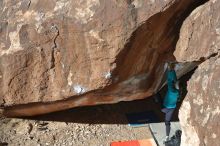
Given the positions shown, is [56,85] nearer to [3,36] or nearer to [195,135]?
[3,36]

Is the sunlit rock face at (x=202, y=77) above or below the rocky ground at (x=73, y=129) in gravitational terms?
above

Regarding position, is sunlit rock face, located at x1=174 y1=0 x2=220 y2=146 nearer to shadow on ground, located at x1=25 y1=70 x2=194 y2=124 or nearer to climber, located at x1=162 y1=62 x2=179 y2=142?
climber, located at x1=162 y1=62 x2=179 y2=142

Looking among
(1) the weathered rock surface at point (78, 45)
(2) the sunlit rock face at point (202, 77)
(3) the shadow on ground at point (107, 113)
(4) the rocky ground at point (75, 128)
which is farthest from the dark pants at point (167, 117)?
(2) the sunlit rock face at point (202, 77)

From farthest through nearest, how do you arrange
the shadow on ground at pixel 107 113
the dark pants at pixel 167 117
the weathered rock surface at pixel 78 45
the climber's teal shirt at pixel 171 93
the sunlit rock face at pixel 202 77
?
1. the shadow on ground at pixel 107 113
2. the dark pants at pixel 167 117
3. the climber's teal shirt at pixel 171 93
4. the weathered rock surface at pixel 78 45
5. the sunlit rock face at pixel 202 77

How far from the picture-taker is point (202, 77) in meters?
4.84

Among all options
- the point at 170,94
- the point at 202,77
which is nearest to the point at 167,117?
the point at 170,94

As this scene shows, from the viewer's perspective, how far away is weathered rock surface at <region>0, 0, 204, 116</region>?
5.58m

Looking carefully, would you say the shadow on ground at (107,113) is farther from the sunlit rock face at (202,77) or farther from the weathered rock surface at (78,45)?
the sunlit rock face at (202,77)

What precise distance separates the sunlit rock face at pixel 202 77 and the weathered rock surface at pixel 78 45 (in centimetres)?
36

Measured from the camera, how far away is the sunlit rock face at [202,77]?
15.0 feet

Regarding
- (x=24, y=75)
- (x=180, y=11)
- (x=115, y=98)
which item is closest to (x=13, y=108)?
(x=24, y=75)

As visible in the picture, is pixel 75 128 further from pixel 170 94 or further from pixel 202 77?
pixel 202 77

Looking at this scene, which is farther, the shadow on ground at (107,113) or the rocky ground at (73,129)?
the shadow on ground at (107,113)

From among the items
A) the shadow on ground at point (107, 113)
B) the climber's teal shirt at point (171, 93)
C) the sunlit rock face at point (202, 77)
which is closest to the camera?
the sunlit rock face at point (202, 77)
